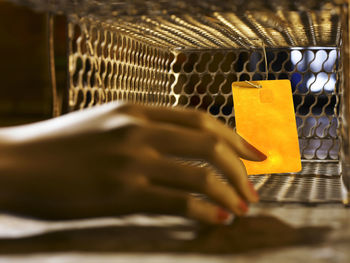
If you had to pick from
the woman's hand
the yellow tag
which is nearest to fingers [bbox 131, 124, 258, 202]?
the woman's hand

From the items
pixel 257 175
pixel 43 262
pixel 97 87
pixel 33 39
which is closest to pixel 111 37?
pixel 97 87

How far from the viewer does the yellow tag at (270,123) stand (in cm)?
51

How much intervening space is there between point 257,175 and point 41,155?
306mm

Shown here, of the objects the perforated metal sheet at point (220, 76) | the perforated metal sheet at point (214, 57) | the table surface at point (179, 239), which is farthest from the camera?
the perforated metal sheet at point (220, 76)

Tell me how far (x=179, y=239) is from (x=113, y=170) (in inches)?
2.3

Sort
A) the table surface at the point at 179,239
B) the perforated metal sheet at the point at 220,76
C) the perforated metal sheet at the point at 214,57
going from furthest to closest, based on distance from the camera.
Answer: the perforated metal sheet at the point at 220,76 < the perforated metal sheet at the point at 214,57 < the table surface at the point at 179,239

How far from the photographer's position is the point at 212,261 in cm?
25

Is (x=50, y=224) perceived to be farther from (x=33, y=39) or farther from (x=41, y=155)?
(x=33, y=39)

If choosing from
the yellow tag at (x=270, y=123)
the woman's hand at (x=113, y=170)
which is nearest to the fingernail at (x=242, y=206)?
the woman's hand at (x=113, y=170)

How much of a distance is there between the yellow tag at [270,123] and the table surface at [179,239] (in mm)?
150

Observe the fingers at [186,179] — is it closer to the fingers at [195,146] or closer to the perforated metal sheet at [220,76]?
the fingers at [195,146]

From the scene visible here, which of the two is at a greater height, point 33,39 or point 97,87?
point 33,39

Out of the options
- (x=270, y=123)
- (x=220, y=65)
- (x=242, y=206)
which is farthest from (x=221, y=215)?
(x=220, y=65)

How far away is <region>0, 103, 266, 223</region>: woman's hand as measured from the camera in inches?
11.8
